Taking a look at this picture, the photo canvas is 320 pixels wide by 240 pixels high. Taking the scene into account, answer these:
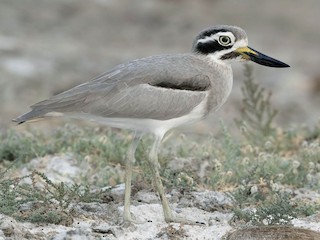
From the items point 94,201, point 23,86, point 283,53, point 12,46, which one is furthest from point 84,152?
point 283,53

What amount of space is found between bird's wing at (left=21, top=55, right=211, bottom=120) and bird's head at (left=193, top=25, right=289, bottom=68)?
30 cm

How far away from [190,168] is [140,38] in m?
10.3

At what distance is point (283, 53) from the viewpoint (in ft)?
54.9

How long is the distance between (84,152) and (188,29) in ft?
34.8

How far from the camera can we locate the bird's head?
6199mm

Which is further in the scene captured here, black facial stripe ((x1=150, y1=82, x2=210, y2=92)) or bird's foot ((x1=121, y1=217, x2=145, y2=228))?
black facial stripe ((x1=150, y1=82, x2=210, y2=92))

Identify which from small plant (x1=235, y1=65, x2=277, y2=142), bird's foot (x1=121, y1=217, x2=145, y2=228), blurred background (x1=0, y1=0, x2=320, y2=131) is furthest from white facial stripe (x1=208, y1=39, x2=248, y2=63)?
blurred background (x1=0, y1=0, x2=320, y2=131)

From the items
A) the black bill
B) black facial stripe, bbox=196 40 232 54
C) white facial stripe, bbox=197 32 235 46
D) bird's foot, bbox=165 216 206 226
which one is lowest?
bird's foot, bbox=165 216 206 226

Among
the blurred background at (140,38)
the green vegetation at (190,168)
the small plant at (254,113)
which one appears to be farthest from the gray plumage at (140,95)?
the blurred background at (140,38)

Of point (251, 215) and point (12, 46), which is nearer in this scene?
point (251, 215)

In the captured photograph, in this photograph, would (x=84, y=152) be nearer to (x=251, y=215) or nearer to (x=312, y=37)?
(x=251, y=215)

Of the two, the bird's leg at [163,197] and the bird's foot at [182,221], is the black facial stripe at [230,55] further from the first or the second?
the bird's foot at [182,221]

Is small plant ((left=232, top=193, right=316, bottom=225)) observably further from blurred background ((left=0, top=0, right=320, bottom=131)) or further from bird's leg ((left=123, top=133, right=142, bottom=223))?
blurred background ((left=0, top=0, right=320, bottom=131))

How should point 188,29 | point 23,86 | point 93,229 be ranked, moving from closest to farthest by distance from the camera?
point 93,229, point 23,86, point 188,29
